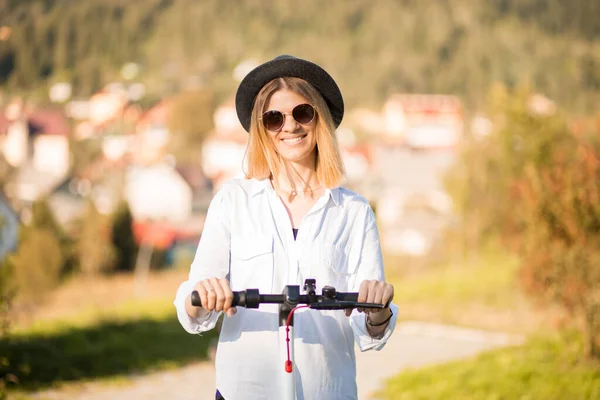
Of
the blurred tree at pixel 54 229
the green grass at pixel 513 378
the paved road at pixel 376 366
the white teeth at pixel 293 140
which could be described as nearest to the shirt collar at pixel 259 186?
the white teeth at pixel 293 140

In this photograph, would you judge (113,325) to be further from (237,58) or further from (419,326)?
(237,58)

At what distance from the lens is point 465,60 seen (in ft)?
370

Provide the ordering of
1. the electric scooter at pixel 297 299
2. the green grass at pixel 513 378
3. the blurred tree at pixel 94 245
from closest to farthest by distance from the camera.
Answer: the electric scooter at pixel 297 299 < the green grass at pixel 513 378 < the blurred tree at pixel 94 245

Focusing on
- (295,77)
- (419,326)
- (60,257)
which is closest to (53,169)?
(60,257)

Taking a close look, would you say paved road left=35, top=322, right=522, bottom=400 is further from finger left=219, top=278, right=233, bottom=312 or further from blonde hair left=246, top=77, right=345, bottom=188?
finger left=219, top=278, right=233, bottom=312

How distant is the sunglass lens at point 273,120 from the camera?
2498mm

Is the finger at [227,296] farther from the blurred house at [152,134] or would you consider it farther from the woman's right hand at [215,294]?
the blurred house at [152,134]

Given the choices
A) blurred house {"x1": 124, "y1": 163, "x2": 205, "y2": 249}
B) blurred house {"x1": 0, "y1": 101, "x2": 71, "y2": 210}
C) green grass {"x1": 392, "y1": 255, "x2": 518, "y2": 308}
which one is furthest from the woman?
blurred house {"x1": 0, "y1": 101, "x2": 71, "y2": 210}

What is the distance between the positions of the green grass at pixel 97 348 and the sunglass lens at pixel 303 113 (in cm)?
447

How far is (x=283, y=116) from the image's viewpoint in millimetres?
2492

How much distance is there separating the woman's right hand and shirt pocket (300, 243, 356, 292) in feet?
1.01

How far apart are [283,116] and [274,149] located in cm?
12

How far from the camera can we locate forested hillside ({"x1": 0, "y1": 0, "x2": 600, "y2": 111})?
9369 cm

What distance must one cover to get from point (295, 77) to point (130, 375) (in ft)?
20.8
